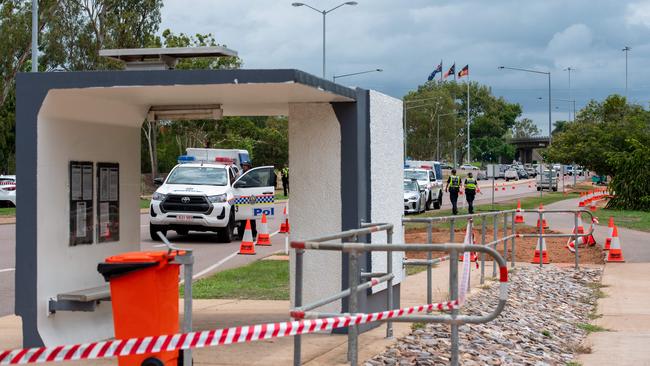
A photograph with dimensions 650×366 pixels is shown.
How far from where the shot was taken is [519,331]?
11711mm

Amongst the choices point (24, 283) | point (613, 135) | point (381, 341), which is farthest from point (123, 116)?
point (613, 135)

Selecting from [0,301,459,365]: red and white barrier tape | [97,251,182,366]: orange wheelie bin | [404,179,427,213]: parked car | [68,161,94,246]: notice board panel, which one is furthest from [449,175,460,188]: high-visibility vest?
[0,301,459,365]: red and white barrier tape

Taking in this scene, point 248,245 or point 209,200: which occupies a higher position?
point 209,200

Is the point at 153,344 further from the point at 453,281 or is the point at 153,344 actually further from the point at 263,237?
the point at 263,237

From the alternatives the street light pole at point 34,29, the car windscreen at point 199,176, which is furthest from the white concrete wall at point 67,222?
the street light pole at point 34,29

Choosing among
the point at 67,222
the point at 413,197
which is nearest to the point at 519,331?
the point at 67,222

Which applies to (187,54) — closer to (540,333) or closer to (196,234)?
(540,333)

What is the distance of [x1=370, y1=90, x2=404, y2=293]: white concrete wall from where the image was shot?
10469mm

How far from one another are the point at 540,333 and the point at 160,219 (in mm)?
13501

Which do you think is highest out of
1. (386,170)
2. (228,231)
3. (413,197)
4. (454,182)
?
(386,170)

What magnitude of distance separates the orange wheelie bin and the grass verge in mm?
6320

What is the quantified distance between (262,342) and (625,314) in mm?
6360

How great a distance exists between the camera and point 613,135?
53688 mm

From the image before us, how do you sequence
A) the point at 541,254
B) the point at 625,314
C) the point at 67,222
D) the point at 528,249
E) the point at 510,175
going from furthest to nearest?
the point at 510,175
the point at 528,249
the point at 541,254
the point at 625,314
the point at 67,222
